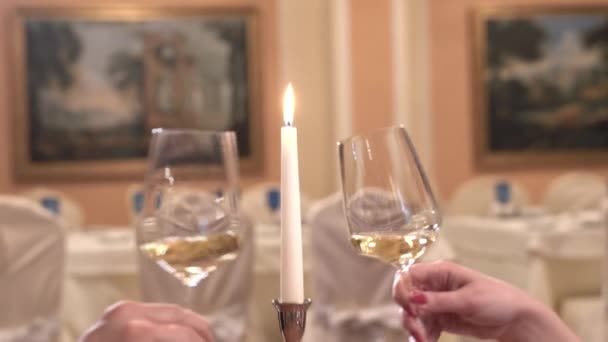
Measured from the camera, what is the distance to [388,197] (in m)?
0.96

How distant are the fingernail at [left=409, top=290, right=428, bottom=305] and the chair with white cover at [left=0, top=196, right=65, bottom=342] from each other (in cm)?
225

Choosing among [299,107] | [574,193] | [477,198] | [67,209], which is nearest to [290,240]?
[477,198]

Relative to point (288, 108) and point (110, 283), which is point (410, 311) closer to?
point (288, 108)

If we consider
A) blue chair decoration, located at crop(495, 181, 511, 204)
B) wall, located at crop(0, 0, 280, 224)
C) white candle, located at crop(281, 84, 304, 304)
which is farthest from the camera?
wall, located at crop(0, 0, 280, 224)

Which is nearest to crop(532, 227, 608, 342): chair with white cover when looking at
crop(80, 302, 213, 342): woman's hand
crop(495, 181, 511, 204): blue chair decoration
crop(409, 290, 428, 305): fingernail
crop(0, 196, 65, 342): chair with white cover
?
crop(495, 181, 511, 204): blue chair decoration

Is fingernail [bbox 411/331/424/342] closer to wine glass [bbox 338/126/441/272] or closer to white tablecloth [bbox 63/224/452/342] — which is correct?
wine glass [bbox 338/126/441/272]

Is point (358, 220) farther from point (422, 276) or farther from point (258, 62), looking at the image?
point (258, 62)

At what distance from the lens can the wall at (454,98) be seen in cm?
711

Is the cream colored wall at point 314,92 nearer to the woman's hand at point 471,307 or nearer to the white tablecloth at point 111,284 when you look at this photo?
the white tablecloth at point 111,284

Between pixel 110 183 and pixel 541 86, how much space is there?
3782 millimetres

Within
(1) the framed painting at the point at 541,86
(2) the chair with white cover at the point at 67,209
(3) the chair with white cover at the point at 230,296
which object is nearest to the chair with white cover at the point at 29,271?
(3) the chair with white cover at the point at 230,296

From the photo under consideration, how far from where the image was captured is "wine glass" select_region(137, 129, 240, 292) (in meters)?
0.99

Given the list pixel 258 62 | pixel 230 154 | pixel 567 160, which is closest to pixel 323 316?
pixel 230 154

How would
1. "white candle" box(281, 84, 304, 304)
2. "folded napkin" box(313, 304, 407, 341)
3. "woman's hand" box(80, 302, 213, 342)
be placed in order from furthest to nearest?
"folded napkin" box(313, 304, 407, 341), "woman's hand" box(80, 302, 213, 342), "white candle" box(281, 84, 304, 304)
